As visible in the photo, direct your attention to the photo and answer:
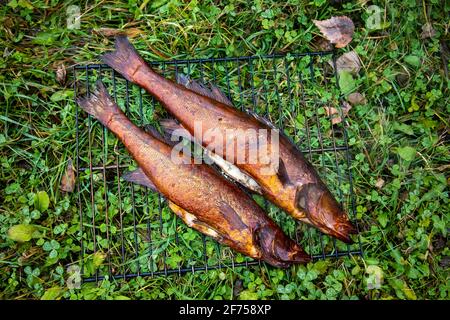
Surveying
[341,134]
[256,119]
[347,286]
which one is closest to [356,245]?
[347,286]

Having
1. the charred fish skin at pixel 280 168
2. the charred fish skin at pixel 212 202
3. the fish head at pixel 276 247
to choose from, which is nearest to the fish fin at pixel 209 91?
the charred fish skin at pixel 280 168

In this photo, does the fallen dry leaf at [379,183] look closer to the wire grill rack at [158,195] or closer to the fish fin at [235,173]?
the wire grill rack at [158,195]

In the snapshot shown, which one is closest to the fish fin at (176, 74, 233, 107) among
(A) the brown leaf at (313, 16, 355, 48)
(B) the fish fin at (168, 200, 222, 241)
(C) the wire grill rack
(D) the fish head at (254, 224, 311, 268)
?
(C) the wire grill rack

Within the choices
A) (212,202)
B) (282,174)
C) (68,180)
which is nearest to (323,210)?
(282,174)

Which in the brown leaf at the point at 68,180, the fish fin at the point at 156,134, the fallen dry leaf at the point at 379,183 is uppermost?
the fish fin at the point at 156,134

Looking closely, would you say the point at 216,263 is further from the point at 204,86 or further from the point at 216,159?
the point at 204,86

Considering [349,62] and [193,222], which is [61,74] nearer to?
[193,222]

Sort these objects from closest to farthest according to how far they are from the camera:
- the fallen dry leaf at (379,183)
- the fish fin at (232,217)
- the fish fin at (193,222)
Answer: the fish fin at (232,217) → the fish fin at (193,222) → the fallen dry leaf at (379,183)
